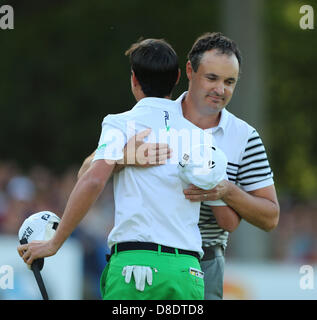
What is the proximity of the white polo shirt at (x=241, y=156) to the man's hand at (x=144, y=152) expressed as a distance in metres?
0.57

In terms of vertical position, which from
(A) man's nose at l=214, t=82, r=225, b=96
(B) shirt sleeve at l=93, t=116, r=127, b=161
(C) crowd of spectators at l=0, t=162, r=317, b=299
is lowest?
(C) crowd of spectators at l=0, t=162, r=317, b=299

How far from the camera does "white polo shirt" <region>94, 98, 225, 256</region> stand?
4535mm

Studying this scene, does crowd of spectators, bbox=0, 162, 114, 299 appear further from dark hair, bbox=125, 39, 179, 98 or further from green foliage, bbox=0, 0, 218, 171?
dark hair, bbox=125, 39, 179, 98

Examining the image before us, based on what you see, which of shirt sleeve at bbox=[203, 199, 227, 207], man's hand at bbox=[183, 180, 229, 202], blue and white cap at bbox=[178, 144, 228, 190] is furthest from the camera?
shirt sleeve at bbox=[203, 199, 227, 207]

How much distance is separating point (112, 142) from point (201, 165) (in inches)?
19.0

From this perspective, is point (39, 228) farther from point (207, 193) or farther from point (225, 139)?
point (225, 139)

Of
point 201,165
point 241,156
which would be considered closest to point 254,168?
point 241,156

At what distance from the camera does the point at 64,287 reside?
1091 centimetres

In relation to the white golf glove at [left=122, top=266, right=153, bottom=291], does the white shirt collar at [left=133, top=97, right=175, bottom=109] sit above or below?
above

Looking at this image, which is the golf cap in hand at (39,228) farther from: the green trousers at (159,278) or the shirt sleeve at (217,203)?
the shirt sleeve at (217,203)

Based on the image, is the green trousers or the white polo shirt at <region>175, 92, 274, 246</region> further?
the white polo shirt at <region>175, 92, 274, 246</region>

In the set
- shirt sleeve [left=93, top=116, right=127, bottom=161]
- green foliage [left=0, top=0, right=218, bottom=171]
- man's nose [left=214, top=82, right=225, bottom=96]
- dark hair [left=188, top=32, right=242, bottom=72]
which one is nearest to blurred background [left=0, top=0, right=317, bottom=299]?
green foliage [left=0, top=0, right=218, bottom=171]

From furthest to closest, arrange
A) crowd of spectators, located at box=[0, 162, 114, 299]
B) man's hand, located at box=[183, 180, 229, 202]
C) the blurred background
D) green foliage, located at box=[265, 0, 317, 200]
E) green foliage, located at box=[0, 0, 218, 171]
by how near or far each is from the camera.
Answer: green foliage, located at box=[265, 0, 317, 200] < green foliage, located at box=[0, 0, 218, 171] < the blurred background < crowd of spectators, located at box=[0, 162, 114, 299] < man's hand, located at box=[183, 180, 229, 202]

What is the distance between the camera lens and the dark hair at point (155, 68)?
15.8 ft
